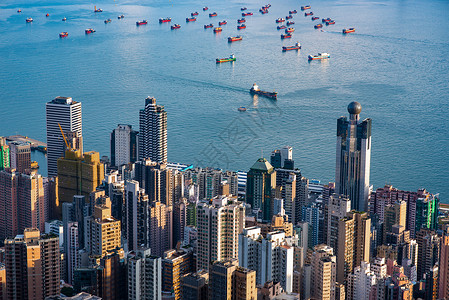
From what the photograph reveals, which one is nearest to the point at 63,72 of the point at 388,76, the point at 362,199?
the point at 388,76

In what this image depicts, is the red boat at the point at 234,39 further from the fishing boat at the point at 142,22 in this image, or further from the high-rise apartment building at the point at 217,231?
the high-rise apartment building at the point at 217,231

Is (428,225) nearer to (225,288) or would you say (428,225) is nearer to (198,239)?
(198,239)

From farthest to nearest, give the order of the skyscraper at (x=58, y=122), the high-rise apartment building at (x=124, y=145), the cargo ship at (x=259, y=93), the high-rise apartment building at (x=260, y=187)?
the cargo ship at (x=259, y=93) → the high-rise apartment building at (x=124, y=145) → the skyscraper at (x=58, y=122) → the high-rise apartment building at (x=260, y=187)

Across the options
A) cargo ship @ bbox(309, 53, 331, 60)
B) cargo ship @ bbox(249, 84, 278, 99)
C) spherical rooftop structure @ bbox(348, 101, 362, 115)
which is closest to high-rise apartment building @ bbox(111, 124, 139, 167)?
spherical rooftop structure @ bbox(348, 101, 362, 115)

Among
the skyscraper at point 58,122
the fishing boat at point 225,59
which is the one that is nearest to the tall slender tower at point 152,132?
the skyscraper at point 58,122

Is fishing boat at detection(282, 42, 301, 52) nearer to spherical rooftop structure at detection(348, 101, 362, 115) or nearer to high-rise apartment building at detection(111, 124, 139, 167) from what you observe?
high-rise apartment building at detection(111, 124, 139, 167)

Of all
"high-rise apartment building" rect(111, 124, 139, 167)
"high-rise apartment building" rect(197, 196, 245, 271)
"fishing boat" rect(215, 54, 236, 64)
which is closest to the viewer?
"high-rise apartment building" rect(197, 196, 245, 271)
